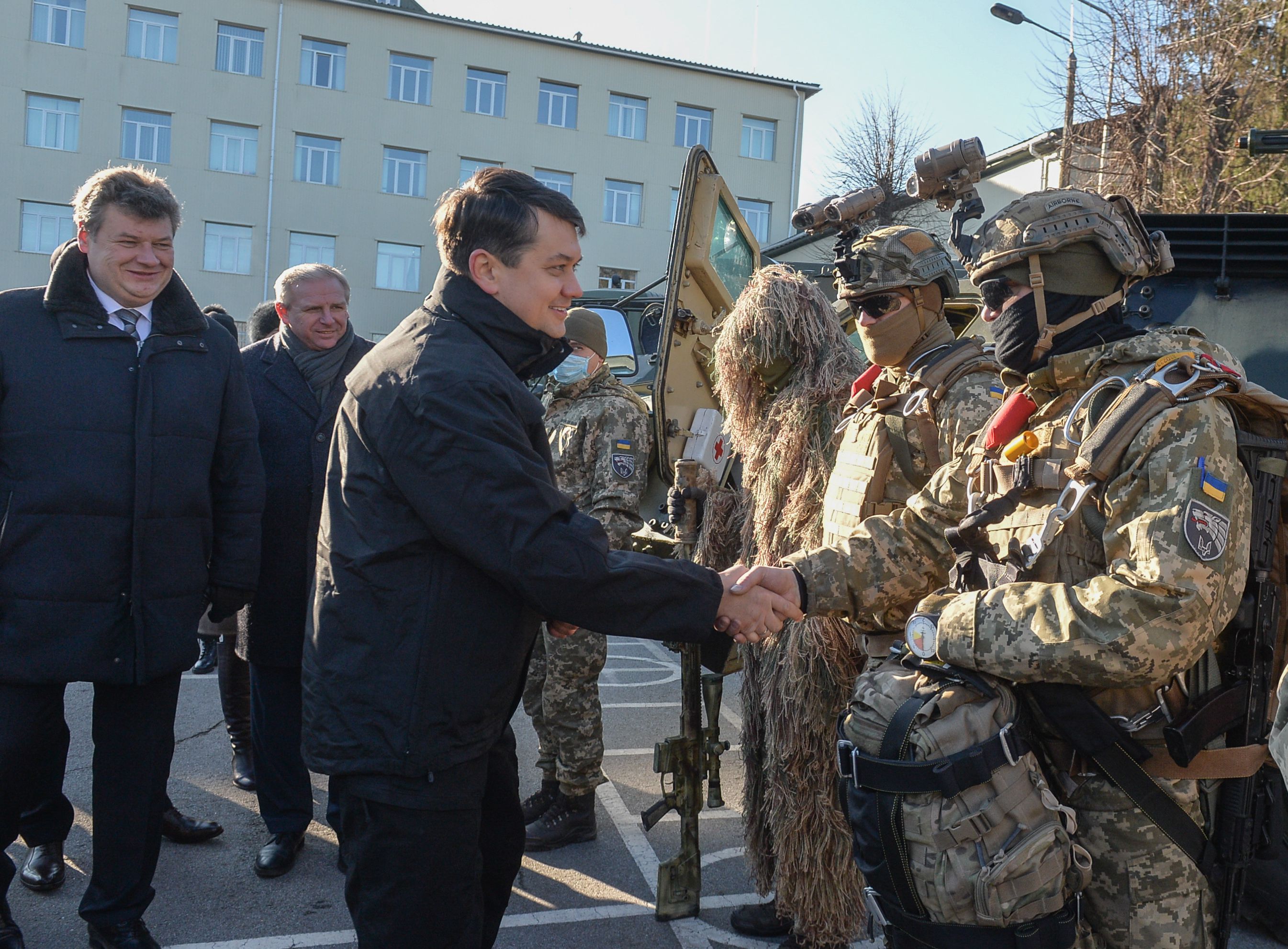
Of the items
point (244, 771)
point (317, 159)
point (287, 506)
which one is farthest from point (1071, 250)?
point (317, 159)

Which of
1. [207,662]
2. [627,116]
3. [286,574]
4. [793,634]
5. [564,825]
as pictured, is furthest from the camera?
[627,116]

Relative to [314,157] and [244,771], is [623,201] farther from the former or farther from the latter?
[244,771]

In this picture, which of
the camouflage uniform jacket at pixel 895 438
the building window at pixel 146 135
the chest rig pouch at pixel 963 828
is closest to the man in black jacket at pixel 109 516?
the camouflage uniform jacket at pixel 895 438

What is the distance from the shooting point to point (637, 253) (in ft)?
96.6

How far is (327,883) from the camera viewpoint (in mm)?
3570

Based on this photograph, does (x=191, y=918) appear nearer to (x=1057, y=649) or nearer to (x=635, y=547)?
(x=635, y=547)

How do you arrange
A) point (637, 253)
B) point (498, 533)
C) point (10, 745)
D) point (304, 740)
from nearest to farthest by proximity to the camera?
point (498, 533) < point (304, 740) < point (10, 745) < point (637, 253)

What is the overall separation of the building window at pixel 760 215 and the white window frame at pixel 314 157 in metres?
11.9

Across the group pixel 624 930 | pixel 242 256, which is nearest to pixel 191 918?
pixel 624 930

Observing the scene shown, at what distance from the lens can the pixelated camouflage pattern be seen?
13.1 ft

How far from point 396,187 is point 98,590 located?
2711cm

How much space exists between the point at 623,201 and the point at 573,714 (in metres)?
27.3

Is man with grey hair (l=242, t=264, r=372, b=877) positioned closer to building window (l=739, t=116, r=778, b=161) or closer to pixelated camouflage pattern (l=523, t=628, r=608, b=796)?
pixelated camouflage pattern (l=523, t=628, r=608, b=796)

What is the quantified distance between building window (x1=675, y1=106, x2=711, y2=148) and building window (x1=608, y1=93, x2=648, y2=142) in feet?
3.31
